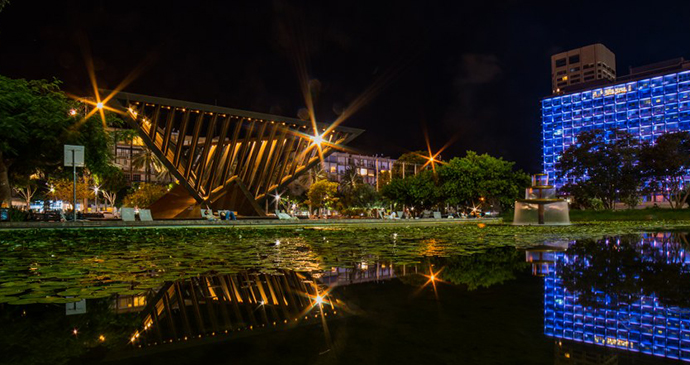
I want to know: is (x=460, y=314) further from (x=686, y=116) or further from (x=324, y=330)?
(x=686, y=116)

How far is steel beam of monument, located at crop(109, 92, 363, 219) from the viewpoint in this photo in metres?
28.1

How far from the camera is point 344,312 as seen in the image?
3871 mm

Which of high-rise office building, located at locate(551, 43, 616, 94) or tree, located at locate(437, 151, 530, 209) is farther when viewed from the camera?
high-rise office building, located at locate(551, 43, 616, 94)

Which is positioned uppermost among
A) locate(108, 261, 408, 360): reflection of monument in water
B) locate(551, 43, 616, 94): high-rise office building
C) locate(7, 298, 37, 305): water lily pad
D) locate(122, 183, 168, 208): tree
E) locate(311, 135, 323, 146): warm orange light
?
locate(551, 43, 616, 94): high-rise office building

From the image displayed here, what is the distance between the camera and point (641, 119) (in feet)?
407

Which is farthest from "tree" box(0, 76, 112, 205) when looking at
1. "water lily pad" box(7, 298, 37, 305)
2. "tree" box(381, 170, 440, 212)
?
"tree" box(381, 170, 440, 212)

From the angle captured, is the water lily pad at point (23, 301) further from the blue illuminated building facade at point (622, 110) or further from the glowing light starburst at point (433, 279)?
the blue illuminated building facade at point (622, 110)

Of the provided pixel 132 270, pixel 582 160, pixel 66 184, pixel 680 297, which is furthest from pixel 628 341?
pixel 66 184

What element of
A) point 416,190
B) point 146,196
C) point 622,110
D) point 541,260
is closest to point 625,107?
point 622,110

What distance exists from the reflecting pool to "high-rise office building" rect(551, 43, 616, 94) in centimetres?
17919

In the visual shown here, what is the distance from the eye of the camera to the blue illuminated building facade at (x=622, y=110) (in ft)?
382

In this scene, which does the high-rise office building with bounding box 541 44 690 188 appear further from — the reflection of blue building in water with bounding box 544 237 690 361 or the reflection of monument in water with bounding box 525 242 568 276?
the reflection of blue building in water with bounding box 544 237 690 361

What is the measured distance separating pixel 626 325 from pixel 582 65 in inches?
7712

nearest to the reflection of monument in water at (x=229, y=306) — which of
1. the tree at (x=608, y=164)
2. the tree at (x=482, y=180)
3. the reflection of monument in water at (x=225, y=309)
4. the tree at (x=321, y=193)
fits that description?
the reflection of monument in water at (x=225, y=309)
